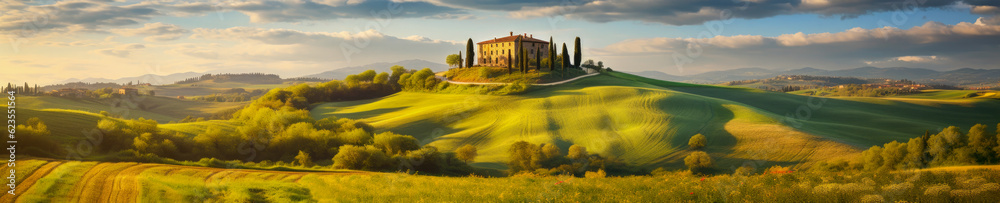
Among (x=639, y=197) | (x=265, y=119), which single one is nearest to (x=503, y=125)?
(x=265, y=119)

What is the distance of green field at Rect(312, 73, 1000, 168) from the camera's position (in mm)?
44281

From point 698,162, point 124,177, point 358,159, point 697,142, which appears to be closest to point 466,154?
point 358,159

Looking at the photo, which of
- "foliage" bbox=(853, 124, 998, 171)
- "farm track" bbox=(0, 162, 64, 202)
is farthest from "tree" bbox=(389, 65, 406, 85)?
"foliage" bbox=(853, 124, 998, 171)

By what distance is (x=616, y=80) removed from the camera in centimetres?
9775

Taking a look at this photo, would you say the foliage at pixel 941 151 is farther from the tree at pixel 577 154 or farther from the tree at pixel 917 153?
the tree at pixel 577 154

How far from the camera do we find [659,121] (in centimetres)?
5497

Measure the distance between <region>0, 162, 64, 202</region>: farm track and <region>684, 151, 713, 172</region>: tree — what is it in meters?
38.2

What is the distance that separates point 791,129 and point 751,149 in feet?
30.0

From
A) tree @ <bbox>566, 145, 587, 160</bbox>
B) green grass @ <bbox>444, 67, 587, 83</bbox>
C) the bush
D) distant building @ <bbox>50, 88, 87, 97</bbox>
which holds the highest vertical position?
green grass @ <bbox>444, 67, 587, 83</bbox>

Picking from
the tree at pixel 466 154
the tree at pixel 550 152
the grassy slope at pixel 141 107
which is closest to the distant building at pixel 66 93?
the grassy slope at pixel 141 107

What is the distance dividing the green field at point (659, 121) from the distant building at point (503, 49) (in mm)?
22289

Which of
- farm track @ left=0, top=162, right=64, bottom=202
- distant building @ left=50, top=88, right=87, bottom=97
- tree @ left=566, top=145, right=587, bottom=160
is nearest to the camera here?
farm track @ left=0, top=162, right=64, bottom=202

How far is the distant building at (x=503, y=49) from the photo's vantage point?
366ft

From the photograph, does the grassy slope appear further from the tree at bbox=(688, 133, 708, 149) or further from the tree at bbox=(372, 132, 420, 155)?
the tree at bbox=(688, 133, 708, 149)
